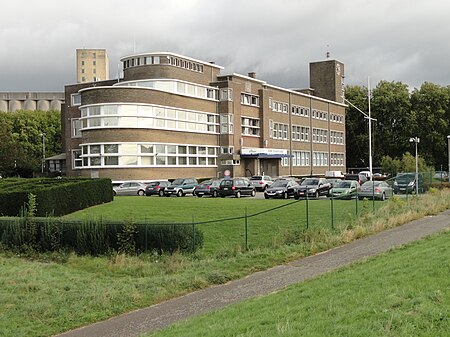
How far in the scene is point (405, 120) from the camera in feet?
312

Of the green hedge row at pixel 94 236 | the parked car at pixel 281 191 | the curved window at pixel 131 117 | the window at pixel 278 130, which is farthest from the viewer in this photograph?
the window at pixel 278 130

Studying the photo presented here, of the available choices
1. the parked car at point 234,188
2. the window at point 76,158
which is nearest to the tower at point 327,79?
the window at point 76,158

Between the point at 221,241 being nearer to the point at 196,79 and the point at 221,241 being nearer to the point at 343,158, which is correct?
the point at 196,79

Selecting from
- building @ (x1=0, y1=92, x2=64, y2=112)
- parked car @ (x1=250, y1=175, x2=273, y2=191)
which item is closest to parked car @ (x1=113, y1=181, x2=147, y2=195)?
parked car @ (x1=250, y1=175, x2=273, y2=191)

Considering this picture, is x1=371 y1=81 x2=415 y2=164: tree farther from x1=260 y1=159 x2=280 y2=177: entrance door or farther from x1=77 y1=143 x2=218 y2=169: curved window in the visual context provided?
x1=77 y1=143 x2=218 y2=169: curved window

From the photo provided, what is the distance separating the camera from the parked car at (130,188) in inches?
1918

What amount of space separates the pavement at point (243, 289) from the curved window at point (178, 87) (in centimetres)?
4249

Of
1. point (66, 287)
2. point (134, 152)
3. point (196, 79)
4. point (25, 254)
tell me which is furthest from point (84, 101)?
point (66, 287)

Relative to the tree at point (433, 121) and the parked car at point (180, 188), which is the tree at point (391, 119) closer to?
the tree at point (433, 121)

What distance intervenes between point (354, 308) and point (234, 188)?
34599 millimetres

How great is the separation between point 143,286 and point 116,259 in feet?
13.9

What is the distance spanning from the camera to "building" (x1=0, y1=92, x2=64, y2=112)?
5686 inches

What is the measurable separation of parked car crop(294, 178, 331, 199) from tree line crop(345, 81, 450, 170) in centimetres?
5210

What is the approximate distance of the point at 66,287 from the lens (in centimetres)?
1470
